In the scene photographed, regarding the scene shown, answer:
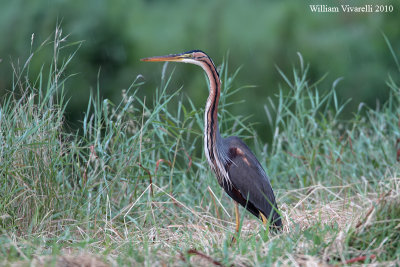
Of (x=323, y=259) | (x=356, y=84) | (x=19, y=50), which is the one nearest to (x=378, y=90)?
(x=356, y=84)

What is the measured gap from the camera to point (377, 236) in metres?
2.97

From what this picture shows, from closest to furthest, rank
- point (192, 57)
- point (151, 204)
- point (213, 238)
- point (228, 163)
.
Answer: point (213, 238)
point (192, 57)
point (228, 163)
point (151, 204)

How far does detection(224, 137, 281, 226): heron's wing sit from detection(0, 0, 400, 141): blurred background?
15.9 ft

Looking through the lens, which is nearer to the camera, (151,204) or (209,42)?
(151,204)

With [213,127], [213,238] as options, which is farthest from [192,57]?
[213,238]

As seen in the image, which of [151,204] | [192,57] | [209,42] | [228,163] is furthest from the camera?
[209,42]

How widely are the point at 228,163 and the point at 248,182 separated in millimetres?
196

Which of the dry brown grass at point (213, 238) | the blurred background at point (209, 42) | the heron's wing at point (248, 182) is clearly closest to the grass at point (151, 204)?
the dry brown grass at point (213, 238)

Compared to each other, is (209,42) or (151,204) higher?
(209,42)

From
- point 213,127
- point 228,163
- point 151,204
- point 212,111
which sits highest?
point 212,111

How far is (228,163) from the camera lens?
427 cm

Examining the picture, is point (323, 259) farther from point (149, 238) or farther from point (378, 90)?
point (378, 90)

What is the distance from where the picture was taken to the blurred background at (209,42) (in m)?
9.78

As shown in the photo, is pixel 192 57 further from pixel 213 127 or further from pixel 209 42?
pixel 209 42
